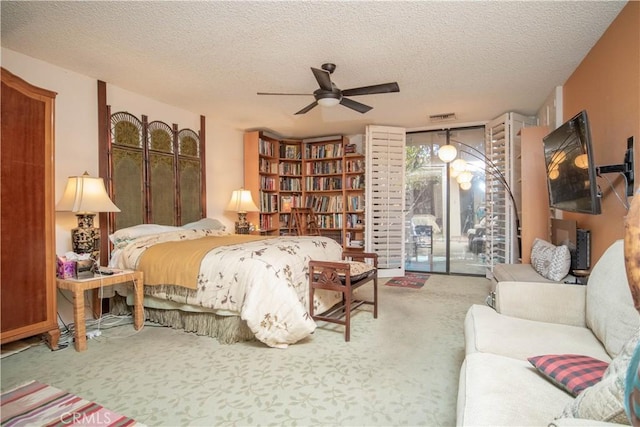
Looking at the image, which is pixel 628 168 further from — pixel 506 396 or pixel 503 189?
pixel 503 189

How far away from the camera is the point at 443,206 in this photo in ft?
17.7

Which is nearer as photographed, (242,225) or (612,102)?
(612,102)

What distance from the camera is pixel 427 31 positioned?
7.80ft

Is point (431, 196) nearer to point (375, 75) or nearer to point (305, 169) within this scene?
point (305, 169)

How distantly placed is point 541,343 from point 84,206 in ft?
10.8

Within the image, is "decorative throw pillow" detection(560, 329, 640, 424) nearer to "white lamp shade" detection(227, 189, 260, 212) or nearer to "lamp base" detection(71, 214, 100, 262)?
"lamp base" detection(71, 214, 100, 262)

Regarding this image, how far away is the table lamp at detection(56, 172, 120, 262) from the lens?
273cm

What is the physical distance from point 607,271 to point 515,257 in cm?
305

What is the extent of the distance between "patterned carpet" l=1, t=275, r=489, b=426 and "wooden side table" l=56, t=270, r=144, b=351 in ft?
0.36

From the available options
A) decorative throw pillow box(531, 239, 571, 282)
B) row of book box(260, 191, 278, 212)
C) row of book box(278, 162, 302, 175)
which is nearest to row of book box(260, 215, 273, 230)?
row of book box(260, 191, 278, 212)

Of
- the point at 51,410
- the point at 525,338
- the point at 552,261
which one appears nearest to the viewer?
the point at 525,338

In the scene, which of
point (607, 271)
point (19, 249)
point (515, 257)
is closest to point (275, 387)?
point (607, 271)

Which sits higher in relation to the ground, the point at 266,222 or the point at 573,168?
the point at 573,168

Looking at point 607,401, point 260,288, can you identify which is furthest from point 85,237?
point 607,401
